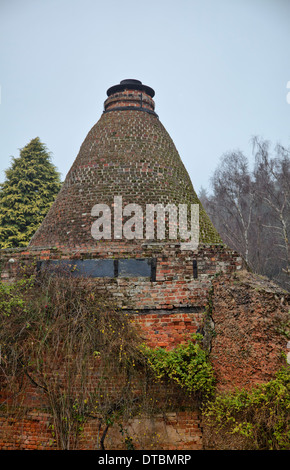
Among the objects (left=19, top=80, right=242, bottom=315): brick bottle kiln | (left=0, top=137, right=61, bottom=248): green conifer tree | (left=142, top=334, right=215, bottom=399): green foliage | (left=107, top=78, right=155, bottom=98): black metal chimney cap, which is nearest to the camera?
(left=142, top=334, right=215, bottom=399): green foliage

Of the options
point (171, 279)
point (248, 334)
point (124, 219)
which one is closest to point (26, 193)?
point (124, 219)

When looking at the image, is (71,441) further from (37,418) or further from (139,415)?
(139,415)

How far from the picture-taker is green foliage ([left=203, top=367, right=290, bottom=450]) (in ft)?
14.3

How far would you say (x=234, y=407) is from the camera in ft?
15.5

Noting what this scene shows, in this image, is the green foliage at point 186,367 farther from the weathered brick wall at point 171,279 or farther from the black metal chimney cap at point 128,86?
the black metal chimney cap at point 128,86

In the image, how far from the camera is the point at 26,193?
52.0 ft

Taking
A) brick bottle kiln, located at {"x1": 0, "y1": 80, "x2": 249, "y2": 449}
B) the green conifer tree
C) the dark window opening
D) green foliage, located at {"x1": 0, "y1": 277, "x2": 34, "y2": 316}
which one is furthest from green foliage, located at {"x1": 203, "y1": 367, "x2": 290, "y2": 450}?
the green conifer tree

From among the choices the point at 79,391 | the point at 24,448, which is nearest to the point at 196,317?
the point at 79,391

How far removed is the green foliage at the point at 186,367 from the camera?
508cm

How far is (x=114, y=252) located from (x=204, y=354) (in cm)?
219

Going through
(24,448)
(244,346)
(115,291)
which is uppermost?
(115,291)

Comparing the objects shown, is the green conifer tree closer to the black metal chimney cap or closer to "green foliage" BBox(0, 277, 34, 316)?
the black metal chimney cap

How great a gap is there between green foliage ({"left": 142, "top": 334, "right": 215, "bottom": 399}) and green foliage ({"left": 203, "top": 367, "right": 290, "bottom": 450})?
283 mm
